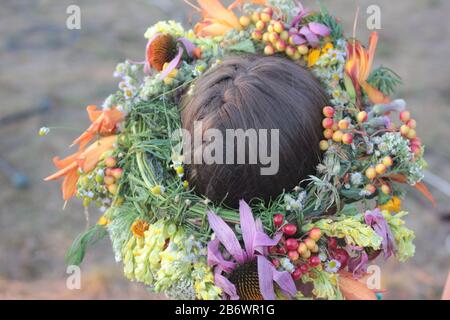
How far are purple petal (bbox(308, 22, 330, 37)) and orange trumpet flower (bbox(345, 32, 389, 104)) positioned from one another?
94 millimetres

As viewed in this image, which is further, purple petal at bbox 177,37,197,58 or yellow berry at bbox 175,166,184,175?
purple petal at bbox 177,37,197,58

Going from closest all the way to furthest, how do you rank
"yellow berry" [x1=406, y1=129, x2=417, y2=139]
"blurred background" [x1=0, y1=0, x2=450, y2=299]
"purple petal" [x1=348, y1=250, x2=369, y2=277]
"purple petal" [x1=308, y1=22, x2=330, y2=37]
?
"purple petal" [x1=348, y1=250, x2=369, y2=277] < "yellow berry" [x1=406, y1=129, x2=417, y2=139] < "purple petal" [x1=308, y1=22, x2=330, y2=37] < "blurred background" [x1=0, y1=0, x2=450, y2=299]

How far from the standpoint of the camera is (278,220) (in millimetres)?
1436

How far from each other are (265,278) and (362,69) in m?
0.77

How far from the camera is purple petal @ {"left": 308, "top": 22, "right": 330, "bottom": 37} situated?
1681 millimetres

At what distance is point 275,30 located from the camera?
1680mm

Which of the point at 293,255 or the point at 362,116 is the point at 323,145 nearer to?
the point at 362,116

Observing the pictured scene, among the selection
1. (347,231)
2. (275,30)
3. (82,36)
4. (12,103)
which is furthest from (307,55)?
(82,36)

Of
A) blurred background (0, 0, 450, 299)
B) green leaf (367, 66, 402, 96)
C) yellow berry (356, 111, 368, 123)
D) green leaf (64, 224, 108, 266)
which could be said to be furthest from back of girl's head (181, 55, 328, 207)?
blurred background (0, 0, 450, 299)

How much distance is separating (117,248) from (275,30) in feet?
2.83

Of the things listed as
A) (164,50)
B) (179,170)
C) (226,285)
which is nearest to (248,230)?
(226,285)

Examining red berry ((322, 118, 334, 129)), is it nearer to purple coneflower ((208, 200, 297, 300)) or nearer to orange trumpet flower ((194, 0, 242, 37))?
purple coneflower ((208, 200, 297, 300))

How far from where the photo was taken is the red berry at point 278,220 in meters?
1.44

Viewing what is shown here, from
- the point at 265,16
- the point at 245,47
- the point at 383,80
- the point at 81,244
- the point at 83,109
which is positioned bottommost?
the point at 81,244
